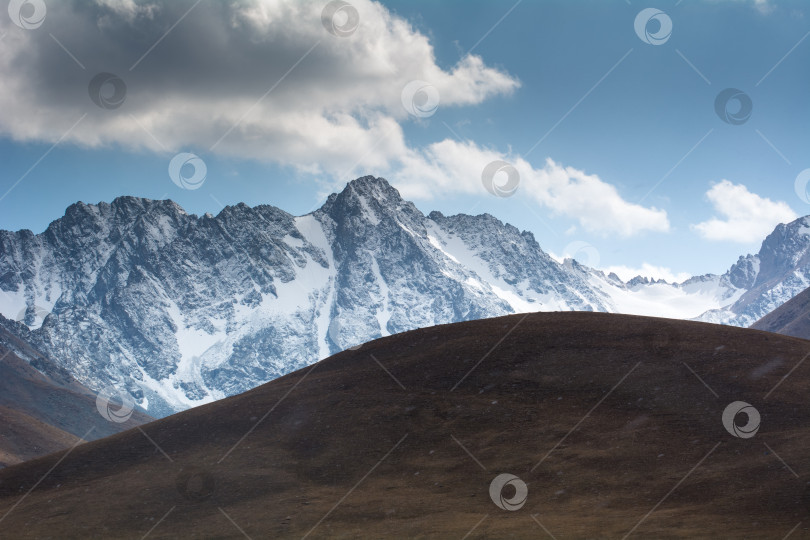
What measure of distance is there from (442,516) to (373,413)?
55.6 feet

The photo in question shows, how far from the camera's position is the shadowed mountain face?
38.2 meters

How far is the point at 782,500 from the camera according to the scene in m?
34.9

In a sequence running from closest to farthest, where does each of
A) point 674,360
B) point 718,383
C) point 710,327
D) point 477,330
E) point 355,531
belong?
point 355,531 → point 718,383 → point 674,360 → point 710,327 → point 477,330

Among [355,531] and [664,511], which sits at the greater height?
[355,531]

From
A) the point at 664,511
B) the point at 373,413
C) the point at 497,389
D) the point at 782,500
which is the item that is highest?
the point at 373,413

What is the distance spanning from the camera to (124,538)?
140ft

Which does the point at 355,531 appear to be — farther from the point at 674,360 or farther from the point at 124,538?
the point at 674,360

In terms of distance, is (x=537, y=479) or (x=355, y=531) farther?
(x=537, y=479)

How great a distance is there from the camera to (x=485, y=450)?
47.8 meters

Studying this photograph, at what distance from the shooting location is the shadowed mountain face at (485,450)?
125 feet

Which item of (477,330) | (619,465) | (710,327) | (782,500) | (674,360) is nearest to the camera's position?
(782,500)

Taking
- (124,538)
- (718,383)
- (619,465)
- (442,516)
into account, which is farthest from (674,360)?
(124,538)

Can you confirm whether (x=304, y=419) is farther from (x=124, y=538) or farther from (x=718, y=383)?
(x=718, y=383)

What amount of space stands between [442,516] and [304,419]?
20.2 meters
